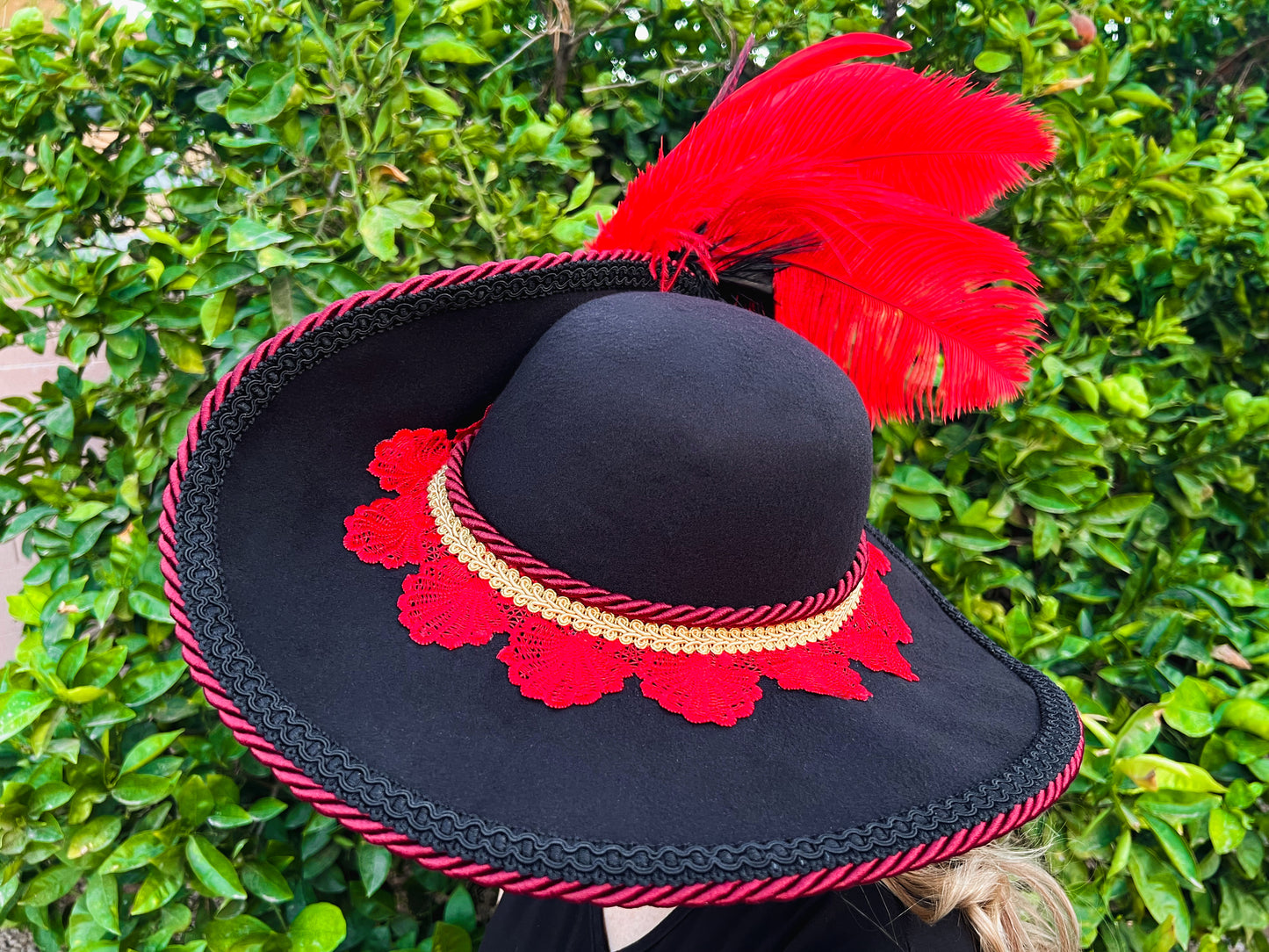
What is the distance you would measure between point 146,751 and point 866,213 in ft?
4.47

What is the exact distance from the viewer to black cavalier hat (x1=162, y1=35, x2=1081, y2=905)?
71cm

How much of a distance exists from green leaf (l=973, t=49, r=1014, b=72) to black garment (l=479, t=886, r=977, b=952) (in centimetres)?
159

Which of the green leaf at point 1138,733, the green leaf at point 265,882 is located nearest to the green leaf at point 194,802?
the green leaf at point 265,882

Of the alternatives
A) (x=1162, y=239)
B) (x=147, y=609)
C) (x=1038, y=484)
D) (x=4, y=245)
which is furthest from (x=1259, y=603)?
(x=4, y=245)

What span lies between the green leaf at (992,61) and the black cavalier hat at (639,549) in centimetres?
69

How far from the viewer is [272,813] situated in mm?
1324

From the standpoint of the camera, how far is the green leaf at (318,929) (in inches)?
48.9

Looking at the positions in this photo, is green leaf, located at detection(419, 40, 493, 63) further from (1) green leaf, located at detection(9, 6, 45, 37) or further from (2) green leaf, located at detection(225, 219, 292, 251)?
(1) green leaf, located at detection(9, 6, 45, 37)

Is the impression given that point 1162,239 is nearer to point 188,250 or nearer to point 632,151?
point 632,151

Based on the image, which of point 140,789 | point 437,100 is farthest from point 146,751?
point 437,100

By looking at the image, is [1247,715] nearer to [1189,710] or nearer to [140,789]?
[1189,710]

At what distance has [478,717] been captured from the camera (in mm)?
769

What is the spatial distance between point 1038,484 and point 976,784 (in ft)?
3.74

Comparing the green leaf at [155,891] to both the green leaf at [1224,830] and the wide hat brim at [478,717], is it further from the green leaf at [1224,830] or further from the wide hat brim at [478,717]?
the green leaf at [1224,830]
